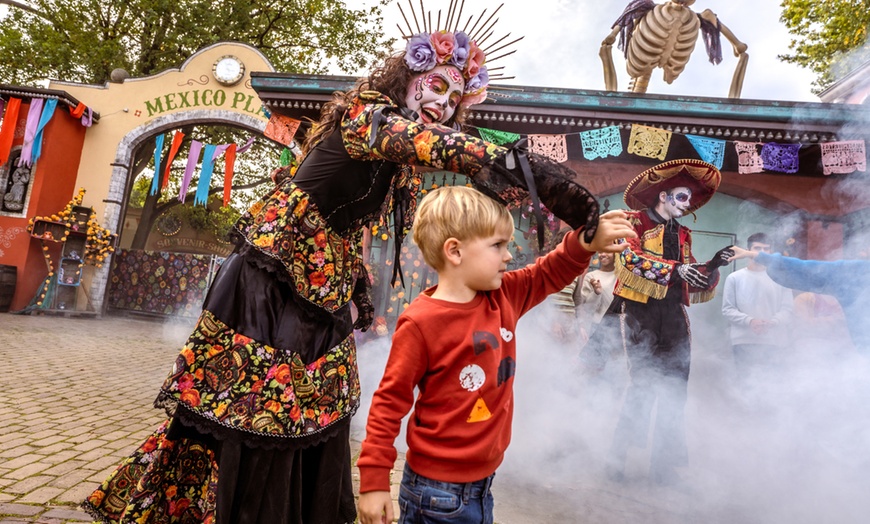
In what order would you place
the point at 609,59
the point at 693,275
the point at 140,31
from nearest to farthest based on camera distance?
1. the point at 693,275
2. the point at 609,59
3. the point at 140,31

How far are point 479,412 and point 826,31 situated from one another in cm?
1825

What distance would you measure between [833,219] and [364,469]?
7.43m

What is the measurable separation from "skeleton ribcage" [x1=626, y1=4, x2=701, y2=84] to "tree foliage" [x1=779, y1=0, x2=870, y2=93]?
8.26m

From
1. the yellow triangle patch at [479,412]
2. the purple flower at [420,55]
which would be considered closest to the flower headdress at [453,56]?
the purple flower at [420,55]

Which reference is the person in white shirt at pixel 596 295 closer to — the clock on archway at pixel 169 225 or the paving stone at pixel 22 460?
the paving stone at pixel 22 460

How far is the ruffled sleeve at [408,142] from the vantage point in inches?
47.3

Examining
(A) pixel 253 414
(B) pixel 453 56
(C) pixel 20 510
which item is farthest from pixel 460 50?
(C) pixel 20 510

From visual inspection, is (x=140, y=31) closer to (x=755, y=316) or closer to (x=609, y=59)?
(x=609, y=59)

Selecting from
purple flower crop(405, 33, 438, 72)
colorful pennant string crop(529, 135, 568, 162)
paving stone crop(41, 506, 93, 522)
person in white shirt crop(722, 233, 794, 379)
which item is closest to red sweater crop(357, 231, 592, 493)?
purple flower crop(405, 33, 438, 72)

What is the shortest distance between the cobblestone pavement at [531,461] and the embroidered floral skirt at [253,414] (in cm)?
92

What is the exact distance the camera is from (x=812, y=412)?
3.51 meters

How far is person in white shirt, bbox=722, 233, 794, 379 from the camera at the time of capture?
4.71 meters

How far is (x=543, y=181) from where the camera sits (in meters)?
1.20

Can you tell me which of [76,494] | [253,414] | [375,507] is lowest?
[76,494]
